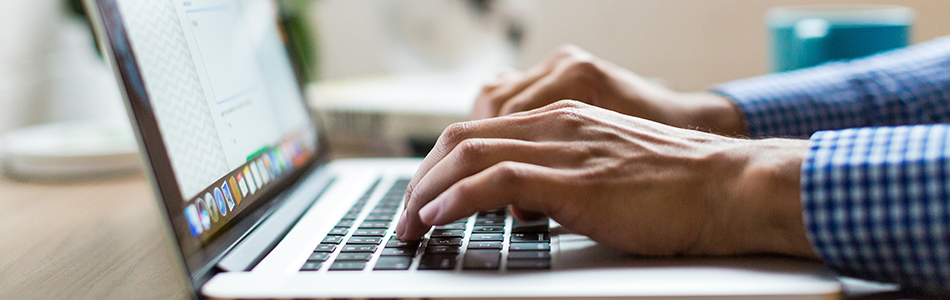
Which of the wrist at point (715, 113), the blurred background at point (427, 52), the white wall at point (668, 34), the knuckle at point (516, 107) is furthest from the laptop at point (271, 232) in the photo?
the white wall at point (668, 34)

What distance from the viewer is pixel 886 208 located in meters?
0.31

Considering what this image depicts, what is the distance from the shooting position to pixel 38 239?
0.51 m

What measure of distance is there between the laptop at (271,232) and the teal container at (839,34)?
1.97 feet

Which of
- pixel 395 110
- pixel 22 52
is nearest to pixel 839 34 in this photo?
pixel 395 110

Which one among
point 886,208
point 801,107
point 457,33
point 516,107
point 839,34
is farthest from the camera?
point 457,33

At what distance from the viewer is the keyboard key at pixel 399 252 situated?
34 centimetres

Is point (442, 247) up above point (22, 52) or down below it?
below

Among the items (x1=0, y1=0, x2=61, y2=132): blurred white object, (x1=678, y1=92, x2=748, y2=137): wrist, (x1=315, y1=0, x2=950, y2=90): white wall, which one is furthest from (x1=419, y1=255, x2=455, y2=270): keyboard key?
(x1=315, y1=0, x2=950, y2=90): white wall

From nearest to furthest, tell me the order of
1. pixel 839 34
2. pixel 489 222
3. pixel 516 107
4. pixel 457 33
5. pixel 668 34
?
pixel 489 222 → pixel 516 107 → pixel 839 34 → pixel 457 33 → pixel 668 34

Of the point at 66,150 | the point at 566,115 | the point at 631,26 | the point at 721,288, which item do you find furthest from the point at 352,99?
the point at 631,26

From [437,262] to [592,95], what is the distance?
27 cm

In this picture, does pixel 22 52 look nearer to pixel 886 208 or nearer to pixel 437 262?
pixel 437 262

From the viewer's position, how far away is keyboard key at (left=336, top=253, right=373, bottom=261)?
1.09ft

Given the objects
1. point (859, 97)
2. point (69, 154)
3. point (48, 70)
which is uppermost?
point (48, 70)
